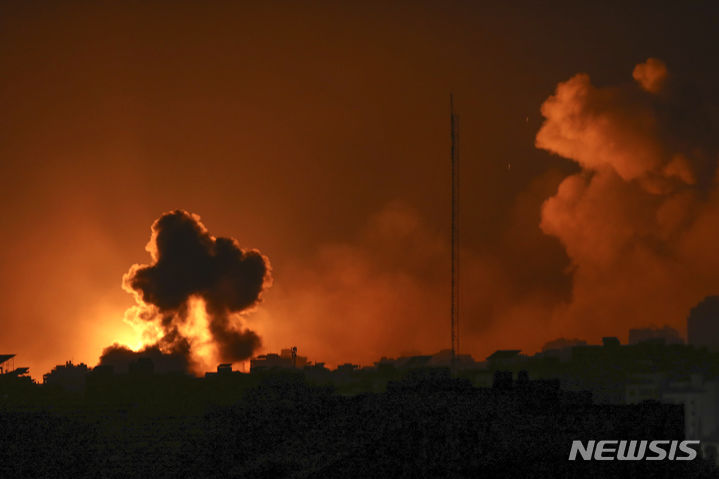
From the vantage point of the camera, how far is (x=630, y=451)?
141ft

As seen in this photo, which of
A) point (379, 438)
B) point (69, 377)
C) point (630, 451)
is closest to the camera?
point (630, 451)

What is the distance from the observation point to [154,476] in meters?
49.5

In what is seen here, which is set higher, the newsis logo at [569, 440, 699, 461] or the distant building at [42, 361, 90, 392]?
the distant building at [42, 361, 90, 392]

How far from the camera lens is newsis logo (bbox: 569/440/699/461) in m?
42.0

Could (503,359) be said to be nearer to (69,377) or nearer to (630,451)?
(69,377)

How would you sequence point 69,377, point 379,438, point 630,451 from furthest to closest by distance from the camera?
point 69,377
point 379,438
point 630,451

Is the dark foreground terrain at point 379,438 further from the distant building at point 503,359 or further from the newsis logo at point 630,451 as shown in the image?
the distant building at point 503,359

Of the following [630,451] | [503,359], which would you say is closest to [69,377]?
[503,359]

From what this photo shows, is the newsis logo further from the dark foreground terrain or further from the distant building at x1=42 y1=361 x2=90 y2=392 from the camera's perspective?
the distant building at x1=42 y1=361 x2=90 y2=392

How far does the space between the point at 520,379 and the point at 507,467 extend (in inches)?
271

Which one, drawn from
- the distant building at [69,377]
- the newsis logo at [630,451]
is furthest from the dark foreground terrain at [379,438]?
the distant building at [69,377]

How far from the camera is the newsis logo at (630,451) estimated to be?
42.0m

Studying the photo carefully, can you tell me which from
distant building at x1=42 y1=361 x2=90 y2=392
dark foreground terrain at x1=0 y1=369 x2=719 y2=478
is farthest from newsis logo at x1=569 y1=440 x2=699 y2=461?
distant building at x1=42 y1=361 x2=90 y2=392

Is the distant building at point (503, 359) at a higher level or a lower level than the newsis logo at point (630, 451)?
higher
